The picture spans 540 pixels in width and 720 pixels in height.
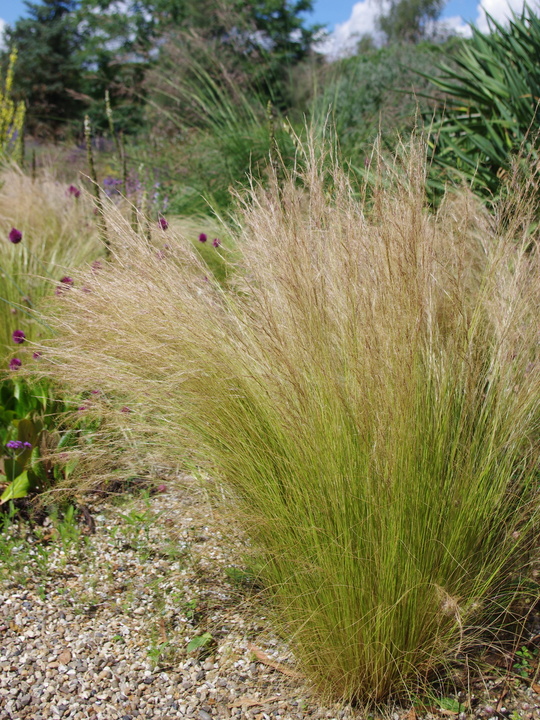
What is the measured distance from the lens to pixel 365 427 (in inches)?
63.5

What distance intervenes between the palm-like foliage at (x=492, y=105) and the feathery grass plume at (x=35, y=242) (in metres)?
2.38

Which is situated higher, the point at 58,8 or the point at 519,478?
the point at 58,8

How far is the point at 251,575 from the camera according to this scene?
195 cm

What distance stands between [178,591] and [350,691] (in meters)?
0.71

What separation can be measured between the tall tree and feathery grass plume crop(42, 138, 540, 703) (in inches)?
883

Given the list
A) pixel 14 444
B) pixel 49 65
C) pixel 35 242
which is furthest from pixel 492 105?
pixel 49 65

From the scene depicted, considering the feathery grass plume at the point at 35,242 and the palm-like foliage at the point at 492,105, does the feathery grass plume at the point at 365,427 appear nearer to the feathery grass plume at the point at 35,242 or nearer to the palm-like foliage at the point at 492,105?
the feathery grass plume at the point at 35,242

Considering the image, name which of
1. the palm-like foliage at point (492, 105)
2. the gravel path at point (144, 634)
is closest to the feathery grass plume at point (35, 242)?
the gravel path at point (144, 634)

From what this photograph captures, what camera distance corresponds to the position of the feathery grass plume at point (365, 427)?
1.61 meters

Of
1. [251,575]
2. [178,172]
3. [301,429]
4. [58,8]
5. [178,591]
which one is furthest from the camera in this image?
[58,8]

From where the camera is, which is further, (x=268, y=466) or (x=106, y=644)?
(x=106, y=644)

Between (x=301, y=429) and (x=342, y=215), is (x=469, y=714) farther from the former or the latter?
(x=342, y=215)

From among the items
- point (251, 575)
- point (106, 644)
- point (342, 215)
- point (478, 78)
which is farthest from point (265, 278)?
point (478, 78)

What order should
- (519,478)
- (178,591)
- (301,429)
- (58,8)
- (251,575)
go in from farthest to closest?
1. (58,8)
2. (178,591)
3. (251,575)
4. (519,478)
5. (301,429)
